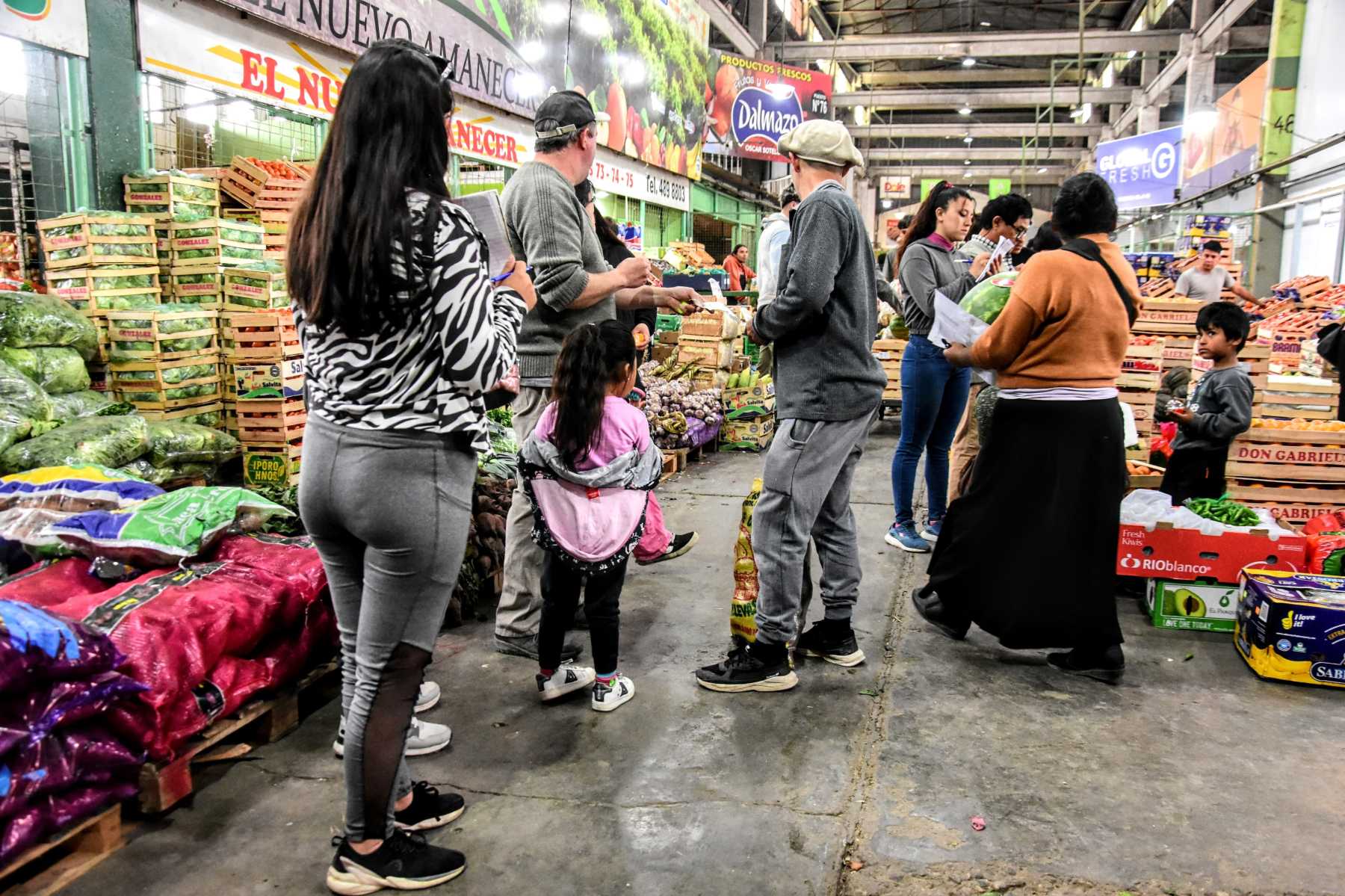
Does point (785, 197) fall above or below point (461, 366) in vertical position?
above

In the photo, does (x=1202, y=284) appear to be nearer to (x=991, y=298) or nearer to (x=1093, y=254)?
(x=991, y=298)

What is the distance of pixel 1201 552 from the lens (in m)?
4.00

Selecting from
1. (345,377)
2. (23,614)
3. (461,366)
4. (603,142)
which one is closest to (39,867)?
(23,614)

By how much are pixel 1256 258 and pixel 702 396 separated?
41.5 feet

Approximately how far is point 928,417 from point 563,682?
2.73 m

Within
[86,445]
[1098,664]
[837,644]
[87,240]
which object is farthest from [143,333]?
[1098,664]

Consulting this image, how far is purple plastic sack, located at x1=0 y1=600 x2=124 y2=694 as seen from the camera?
2.14 metres

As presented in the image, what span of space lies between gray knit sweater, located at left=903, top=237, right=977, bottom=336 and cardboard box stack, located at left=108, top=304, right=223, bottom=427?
14.1ft

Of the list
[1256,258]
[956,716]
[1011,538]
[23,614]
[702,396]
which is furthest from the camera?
[1256,258]

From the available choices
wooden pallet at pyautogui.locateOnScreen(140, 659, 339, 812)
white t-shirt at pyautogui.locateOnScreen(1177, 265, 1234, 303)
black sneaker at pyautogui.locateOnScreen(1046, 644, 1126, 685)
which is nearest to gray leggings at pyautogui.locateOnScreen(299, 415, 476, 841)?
wooden pallet at pyautogui.locateOnScreen(140, 659, 339, 812)

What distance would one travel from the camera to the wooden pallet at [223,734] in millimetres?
2469

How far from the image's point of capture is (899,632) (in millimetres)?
4004

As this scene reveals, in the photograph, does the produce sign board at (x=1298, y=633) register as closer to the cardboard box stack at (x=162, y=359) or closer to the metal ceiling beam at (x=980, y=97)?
the cardboard box stack at (x=162, y=359)

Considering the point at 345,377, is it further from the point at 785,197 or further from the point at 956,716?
the point at 785,197
